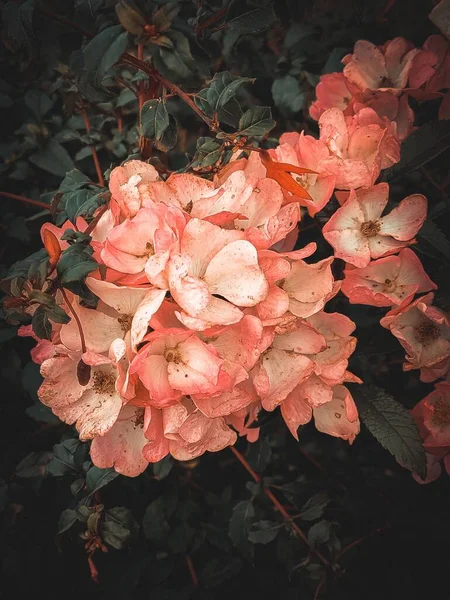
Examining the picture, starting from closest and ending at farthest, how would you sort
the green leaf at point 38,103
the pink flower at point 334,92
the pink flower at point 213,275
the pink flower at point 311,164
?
1. the pink flower at point 213,275
2. the pink flower at point 311,164
3. the pink flower at point 334,92
4. the green leaf at point 38,103

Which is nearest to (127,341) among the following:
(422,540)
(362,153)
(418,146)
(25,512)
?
(362,153)

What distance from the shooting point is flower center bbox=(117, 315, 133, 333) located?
0.73 metres

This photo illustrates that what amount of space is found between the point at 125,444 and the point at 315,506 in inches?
23.3

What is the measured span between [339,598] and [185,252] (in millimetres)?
894

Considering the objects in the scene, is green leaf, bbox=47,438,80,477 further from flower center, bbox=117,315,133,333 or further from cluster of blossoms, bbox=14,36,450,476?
flower center, bbox=117,315,133,333

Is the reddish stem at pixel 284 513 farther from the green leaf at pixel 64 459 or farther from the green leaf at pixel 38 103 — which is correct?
the green leaf at pixel 38 103

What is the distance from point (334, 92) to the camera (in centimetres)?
112

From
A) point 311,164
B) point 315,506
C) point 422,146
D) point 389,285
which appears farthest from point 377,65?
point 315,506

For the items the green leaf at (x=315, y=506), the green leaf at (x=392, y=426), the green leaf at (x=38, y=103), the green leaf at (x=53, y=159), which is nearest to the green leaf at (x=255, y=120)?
the green leaf at (x=392, y=426)

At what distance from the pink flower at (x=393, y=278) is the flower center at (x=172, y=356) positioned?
328 mm

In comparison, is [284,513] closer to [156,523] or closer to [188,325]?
[156,523]

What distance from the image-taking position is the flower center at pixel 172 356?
674 mm

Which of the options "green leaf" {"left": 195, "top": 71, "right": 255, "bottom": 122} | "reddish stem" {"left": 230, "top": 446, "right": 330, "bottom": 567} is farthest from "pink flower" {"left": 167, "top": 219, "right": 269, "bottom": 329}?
"reddish stem" {"left": 230, "top": 446, "right": 330, "bottom": 567}

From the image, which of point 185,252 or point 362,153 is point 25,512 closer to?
point 185,252
